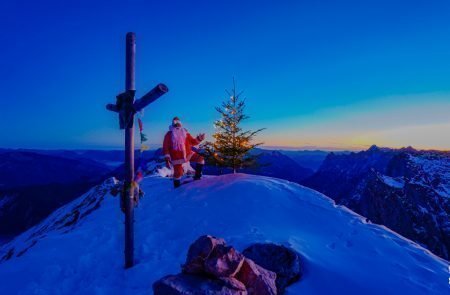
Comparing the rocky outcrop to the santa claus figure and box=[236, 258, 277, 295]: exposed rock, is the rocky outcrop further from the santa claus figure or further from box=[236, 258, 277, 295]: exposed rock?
the santa claus figure

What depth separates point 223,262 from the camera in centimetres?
563

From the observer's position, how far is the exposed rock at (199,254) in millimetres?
5762

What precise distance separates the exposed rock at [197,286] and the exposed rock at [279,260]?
183cm

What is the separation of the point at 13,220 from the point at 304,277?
584 feet

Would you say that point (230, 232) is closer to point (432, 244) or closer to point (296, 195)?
point (296, 195)

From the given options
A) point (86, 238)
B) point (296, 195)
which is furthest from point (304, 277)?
point (86, 238)

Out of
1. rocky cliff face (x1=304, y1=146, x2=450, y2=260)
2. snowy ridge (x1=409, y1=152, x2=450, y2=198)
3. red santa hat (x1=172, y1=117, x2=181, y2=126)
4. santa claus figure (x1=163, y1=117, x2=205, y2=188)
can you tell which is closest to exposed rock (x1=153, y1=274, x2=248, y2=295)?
santa claus figure (x1=163, y1=117, x2=205, y2=188)

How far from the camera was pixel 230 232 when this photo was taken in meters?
9.04

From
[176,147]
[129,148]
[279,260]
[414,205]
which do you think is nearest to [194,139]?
[176,147]

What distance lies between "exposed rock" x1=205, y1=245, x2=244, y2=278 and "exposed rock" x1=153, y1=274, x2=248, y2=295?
0.14m

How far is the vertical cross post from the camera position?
8.40 metres

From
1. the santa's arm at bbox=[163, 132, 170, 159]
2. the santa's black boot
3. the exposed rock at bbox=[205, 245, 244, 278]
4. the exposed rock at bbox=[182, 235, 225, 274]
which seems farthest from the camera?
the santa's black boot

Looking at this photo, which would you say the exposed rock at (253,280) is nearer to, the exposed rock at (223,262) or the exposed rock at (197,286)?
the exposed rock at (223,262)

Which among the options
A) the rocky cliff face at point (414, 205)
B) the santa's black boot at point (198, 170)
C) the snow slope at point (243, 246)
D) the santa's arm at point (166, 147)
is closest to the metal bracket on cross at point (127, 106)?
the snow slope at point (243, 246)
